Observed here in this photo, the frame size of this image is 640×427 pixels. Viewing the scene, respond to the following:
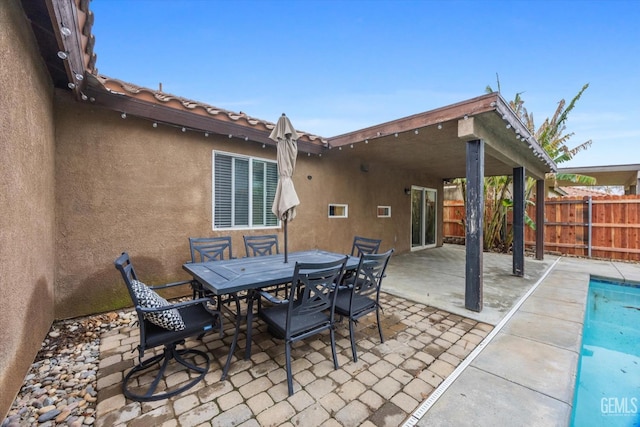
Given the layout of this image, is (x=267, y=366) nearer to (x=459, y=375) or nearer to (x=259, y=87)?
(x=459, y=375)

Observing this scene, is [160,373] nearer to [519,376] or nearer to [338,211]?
[519,376]

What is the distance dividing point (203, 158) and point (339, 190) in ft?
11.5

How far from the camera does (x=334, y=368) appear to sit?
2.49 metres

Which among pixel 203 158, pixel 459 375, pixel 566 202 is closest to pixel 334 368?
pixel 459 375

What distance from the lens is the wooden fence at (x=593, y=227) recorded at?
313 inches

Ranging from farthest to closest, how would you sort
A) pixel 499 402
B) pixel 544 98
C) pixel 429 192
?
1. pixel 429 192
2. pixel 544 98
3. pixel 499 402

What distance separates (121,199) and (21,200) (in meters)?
1.60

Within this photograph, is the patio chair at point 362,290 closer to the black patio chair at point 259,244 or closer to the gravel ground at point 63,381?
the black patio chair at point 259,244

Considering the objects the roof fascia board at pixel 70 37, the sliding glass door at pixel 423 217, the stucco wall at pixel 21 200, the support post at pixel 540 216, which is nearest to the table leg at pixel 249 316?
the stucco wall at pixel 21 200

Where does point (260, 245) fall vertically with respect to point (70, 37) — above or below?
below

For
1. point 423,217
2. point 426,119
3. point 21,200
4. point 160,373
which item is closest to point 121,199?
point 21,200

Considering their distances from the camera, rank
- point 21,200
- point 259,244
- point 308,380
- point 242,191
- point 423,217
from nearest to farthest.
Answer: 1. point 21,200
2. point 308,380
3. point 259,244
4. point 242,191
5. point 423,217

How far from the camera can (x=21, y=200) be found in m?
2.22

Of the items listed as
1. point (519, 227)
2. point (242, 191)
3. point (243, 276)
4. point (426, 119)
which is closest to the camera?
point (243, 276)
